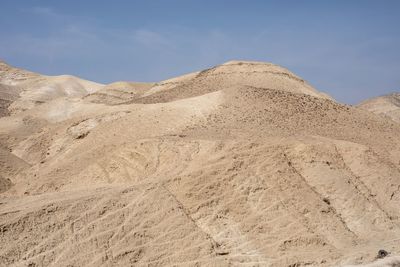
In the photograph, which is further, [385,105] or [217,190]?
[385,105]

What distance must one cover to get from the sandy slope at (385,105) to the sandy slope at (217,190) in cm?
3814

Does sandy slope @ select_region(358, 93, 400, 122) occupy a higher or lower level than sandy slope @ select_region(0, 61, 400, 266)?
higher

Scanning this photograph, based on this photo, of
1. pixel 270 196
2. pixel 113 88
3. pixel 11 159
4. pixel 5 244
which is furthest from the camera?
pixel 113 88

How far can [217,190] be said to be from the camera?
12695 mm

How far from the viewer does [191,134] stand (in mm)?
15969

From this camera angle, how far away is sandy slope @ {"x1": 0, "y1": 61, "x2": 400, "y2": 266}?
33.8 feet

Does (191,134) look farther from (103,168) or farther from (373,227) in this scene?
(373,227)

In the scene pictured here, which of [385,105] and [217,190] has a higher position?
[385,105]

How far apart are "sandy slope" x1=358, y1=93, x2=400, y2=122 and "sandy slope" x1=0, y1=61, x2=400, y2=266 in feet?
125

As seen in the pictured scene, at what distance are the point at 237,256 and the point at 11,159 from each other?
13755mm

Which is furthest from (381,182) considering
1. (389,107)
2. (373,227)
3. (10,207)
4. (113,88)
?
(389,107)

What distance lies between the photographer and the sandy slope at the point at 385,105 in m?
57.4

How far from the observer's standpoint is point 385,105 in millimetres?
62375

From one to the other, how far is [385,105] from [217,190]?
5461cm
